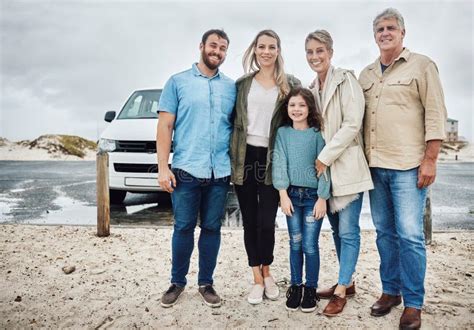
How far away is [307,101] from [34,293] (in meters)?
2.99

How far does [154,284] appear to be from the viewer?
3.96 meters

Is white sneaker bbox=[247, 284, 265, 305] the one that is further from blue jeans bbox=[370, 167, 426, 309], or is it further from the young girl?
A: blue jeans bbox=[370, 167, 426, 309]

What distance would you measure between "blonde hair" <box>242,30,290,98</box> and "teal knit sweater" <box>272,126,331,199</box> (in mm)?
380

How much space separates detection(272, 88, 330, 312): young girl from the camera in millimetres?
3336

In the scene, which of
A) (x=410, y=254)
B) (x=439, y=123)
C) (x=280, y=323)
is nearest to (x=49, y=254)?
(x=280, y=323)

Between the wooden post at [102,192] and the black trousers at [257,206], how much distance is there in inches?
→ 104

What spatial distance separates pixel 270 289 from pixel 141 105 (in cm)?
541

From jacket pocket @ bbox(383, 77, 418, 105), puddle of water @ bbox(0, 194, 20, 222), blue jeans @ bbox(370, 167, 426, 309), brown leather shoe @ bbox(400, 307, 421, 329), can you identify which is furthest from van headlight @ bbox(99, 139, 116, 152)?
brown leather shoe @ bbox(400, 307, 421, 329)

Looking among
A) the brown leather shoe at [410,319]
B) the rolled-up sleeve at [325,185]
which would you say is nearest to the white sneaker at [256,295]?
the rolled-up sleeve at [325,185]

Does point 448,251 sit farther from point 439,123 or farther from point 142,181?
point 142,181

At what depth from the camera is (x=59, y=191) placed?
35.3 feet

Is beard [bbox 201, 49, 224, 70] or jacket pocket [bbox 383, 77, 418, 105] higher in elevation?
beard [bbox 201, 49, 224, 70]

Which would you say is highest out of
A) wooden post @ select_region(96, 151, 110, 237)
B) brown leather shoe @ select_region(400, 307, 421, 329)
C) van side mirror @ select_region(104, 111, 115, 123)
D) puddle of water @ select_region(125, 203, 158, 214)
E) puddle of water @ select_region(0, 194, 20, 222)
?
van side mirror @ select_region(104, 111, 115, 123)

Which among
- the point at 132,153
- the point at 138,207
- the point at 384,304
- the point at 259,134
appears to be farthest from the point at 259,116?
the point at 138,207
